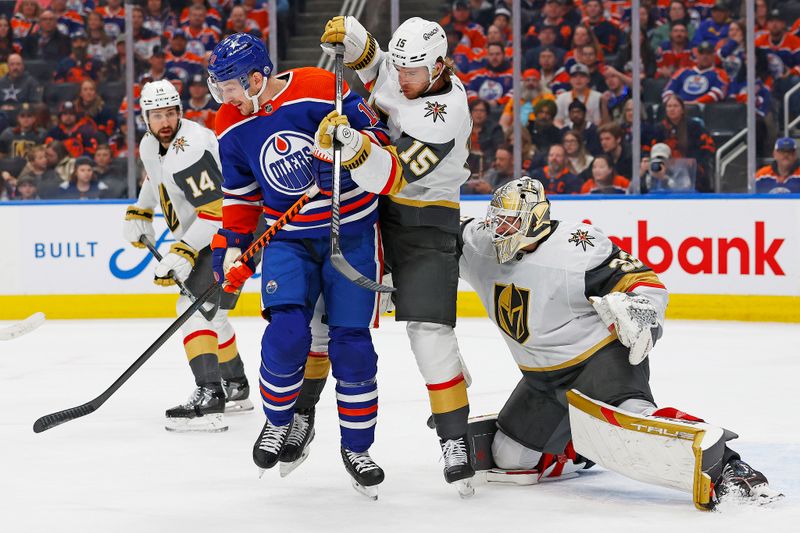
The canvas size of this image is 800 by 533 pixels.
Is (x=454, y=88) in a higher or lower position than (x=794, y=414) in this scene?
higher

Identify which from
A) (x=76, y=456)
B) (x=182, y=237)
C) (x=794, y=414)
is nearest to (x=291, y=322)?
(x=76, y=456)

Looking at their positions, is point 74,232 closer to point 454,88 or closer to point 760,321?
point 760,321

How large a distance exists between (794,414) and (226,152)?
2322mm

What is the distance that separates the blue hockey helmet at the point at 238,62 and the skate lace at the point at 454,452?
1.04 m

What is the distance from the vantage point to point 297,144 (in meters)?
3.29

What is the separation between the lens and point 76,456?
391 cm

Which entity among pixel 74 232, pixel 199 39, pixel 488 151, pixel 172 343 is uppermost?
pixel 199 39

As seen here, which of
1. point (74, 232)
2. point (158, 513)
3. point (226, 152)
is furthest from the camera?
point (74, 232)

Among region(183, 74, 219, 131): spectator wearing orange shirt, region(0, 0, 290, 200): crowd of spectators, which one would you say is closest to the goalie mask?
region(0, 0, 290, 200): crowd of spectators

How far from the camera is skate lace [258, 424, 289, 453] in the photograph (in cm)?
328

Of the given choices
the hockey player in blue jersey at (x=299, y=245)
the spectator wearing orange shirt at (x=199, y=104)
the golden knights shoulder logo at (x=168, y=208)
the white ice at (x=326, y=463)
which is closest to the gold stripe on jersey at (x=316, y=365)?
the hockey player in blue jersey at (x=299, y=245)

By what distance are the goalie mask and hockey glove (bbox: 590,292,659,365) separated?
1.01 ft

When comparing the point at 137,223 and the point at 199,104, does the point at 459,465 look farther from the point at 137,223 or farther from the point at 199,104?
the point at 199,104

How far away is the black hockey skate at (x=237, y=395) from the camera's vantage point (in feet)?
15.5
